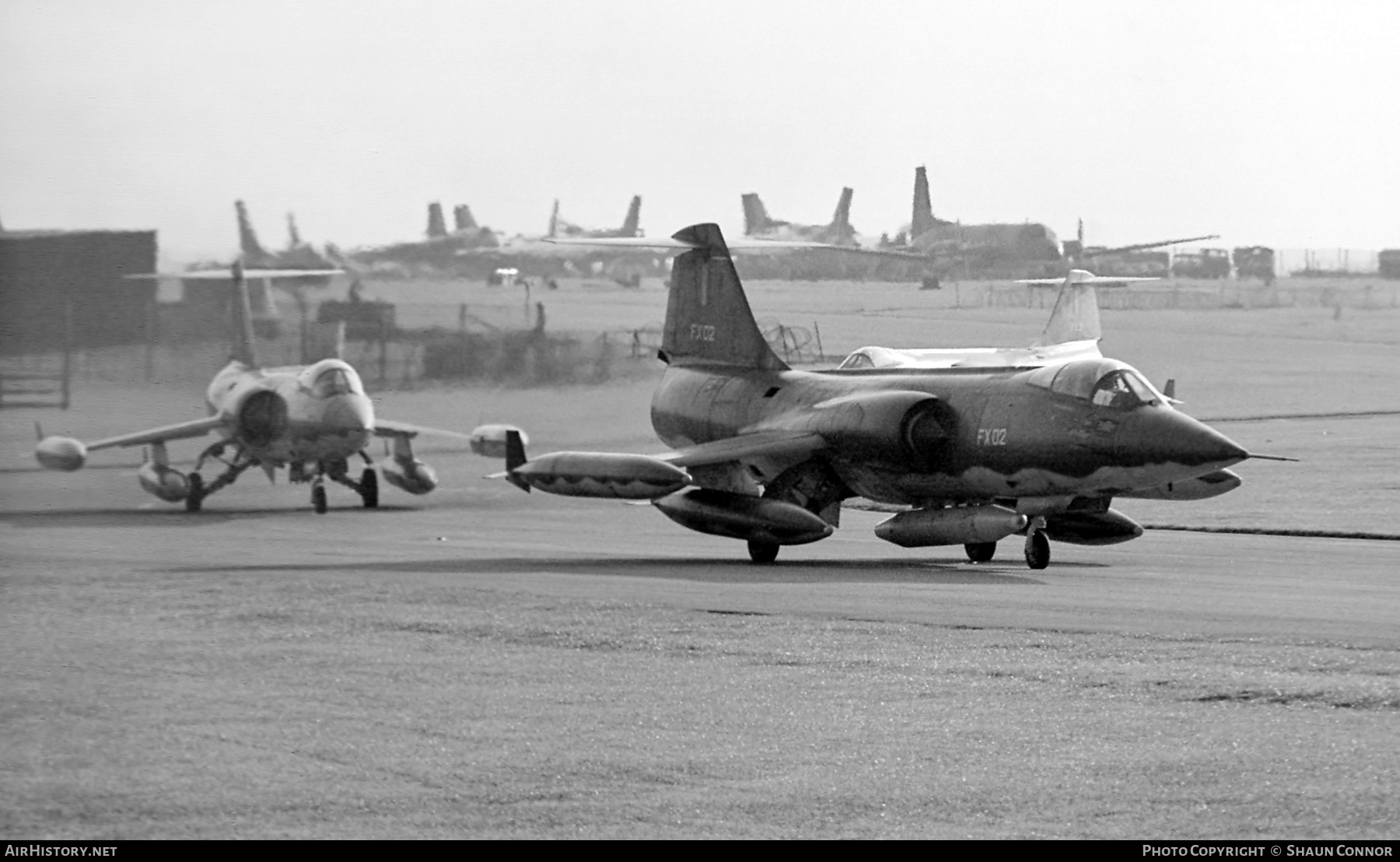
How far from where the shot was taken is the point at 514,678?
1126 cm

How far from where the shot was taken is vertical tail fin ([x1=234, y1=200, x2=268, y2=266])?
19.0 m

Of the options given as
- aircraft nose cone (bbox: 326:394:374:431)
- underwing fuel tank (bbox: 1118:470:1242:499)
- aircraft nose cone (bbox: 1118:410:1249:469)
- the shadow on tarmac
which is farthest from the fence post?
underwing fuel tank (bbox: 1118:470:1242:499)

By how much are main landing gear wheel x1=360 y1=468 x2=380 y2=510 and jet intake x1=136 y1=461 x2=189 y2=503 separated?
3835mm

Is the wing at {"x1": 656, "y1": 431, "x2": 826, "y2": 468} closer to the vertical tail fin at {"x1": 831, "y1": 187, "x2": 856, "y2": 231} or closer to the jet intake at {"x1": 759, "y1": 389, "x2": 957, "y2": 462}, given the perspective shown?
the jet intake at {"x1": 759, "y1": 389, "x2": 957, "y2": 462}

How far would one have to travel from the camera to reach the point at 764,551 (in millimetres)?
21312

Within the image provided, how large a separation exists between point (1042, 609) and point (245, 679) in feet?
22.5

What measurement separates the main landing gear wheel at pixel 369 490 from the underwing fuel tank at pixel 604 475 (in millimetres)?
6912

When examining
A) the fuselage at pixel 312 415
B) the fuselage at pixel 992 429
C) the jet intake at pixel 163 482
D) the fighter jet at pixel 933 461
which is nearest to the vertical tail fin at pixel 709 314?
the fighter jet at pixel 933 461

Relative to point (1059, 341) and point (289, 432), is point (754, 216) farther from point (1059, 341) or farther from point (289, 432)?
point (289, 432)

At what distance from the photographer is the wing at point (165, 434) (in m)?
18.9

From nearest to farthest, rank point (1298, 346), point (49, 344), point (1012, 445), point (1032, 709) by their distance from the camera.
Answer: point (1032, 709) → point (49, 344) → point (1012, 445) → point (1298, 346)
